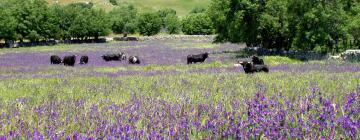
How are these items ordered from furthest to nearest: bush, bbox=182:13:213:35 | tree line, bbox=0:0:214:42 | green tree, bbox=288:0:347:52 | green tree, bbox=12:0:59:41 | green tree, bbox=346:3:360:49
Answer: bush, bbox=182:13:213:35 < green tree, bbox=12:0:59:41 < tree line, bbox=0:0:214:42 < green tree, bbox=288:0:347:52 < green tree, bbox=346:3:360:49

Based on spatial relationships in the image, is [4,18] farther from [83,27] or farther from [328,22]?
[328,22]

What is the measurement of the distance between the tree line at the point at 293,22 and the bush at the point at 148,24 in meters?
74.4

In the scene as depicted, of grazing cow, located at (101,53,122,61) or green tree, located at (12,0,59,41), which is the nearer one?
grazing cow, located at (101,53,122,61)

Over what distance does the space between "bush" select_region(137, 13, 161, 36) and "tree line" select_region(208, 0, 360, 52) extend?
244 ft

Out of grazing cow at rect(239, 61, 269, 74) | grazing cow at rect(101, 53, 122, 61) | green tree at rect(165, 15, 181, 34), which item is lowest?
grazing cow at rect(101, 53, 122, 61)

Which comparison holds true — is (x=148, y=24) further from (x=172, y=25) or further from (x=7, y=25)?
(x=7, y=25)

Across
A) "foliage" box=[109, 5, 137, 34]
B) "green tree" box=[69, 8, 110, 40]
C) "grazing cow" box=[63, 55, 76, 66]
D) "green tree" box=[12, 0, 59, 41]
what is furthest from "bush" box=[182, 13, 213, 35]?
"grazing cow" box=[63, 55, 76, 66]

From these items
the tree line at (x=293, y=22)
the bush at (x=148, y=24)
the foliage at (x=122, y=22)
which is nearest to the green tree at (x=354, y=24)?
the tree line at (x=293, y=22)

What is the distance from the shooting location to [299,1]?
112 feet

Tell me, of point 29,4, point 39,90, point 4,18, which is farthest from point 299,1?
point 29,4

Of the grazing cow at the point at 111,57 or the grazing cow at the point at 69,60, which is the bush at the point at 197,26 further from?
the grazing cow at the point at 69,60

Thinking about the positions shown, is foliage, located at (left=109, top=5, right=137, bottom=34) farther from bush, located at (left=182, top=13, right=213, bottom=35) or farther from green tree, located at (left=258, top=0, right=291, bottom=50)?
green tree, located at (left=258, top=0, right=291, bottom=50)

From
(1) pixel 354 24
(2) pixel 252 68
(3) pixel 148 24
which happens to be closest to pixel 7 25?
(3) pixel 148 24

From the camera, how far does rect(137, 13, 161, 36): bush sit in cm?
11997
